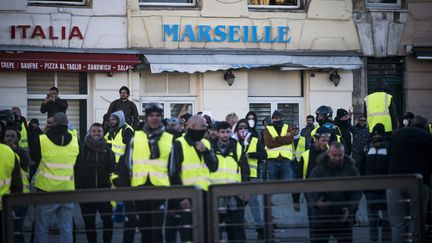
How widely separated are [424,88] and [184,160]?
1526cm

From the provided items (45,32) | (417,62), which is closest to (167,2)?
(45,32)

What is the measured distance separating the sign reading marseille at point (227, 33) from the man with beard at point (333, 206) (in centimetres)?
1260

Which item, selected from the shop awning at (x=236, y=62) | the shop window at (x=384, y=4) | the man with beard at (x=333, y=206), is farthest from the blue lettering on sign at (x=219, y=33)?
the man with beard at (x=333, y=206)

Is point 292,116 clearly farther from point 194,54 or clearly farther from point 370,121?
point 370,121

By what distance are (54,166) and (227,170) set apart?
2378 mm

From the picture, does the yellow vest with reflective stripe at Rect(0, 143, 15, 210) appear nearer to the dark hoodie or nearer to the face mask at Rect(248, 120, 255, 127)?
the dark hoodie

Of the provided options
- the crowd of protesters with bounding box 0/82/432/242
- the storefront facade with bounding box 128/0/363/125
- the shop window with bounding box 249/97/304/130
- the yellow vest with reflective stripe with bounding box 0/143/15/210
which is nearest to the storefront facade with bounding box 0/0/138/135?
the storefront facade with bounding box 128/0/363/125

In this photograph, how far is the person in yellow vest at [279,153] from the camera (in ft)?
60.0

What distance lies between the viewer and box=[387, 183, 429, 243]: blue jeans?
28.0 feet

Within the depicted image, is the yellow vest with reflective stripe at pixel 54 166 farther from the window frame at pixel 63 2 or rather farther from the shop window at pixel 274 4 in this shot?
the shop window at pixel 274 4

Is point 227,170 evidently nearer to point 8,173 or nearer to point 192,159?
point 192,159

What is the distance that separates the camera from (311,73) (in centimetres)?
2538

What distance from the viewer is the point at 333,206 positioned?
1018 centimetres

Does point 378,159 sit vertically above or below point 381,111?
below
